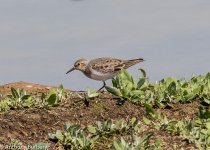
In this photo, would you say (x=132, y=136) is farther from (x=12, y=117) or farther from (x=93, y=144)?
(x=12, y=117)

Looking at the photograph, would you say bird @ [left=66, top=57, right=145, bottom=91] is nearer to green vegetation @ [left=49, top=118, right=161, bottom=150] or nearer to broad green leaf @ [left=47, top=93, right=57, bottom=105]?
broad green leaf @ [left=47, top=93, right=57, bottom=105]

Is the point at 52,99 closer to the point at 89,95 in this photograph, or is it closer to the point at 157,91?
the point at 89,95

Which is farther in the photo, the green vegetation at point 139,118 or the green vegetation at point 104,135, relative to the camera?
the green vegetation at point 139,118

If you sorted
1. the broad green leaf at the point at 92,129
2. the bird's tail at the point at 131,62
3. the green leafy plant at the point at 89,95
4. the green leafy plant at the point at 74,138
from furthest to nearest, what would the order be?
the bird's tail at the point at 131,62 → the green leafy plant at the point at 89,95 → the broad green leaf at the point at 92,129 → the green leafy plant at the point at 74,138

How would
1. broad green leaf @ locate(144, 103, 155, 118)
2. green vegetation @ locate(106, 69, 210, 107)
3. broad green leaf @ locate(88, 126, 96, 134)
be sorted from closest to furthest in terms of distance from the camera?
broad green leaf @ locate(88, 126, 96, 134) < broad green leaf @ locate(144, 103, 155, 118) < green vegetation @ locate(106, 69, 210, 107)

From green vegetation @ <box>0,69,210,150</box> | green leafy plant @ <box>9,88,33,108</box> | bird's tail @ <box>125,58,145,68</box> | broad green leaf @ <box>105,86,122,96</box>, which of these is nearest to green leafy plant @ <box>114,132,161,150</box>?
green vegetation @ <box>0,69,210,150</box>

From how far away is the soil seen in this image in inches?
468

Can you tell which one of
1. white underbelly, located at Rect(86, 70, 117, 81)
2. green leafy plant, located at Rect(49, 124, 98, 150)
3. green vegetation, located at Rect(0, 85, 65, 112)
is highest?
green vegetation, located at Rect(0, 85, 65, 112)

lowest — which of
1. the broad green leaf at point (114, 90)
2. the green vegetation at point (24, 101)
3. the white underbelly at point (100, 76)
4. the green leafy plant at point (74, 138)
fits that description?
the green leafy plant at point (74, 138)

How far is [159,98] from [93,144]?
9.83 ft

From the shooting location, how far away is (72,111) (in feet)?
43.4

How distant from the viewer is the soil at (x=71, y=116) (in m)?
11.9

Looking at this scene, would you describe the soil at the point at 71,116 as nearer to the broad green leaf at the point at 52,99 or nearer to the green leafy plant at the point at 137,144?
the broad green leaf at the point at 52,99

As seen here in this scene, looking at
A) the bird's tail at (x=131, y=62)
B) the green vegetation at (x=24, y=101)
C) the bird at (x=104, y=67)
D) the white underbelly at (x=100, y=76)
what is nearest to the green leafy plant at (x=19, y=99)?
the green vegetation at (x=24, y=101)
